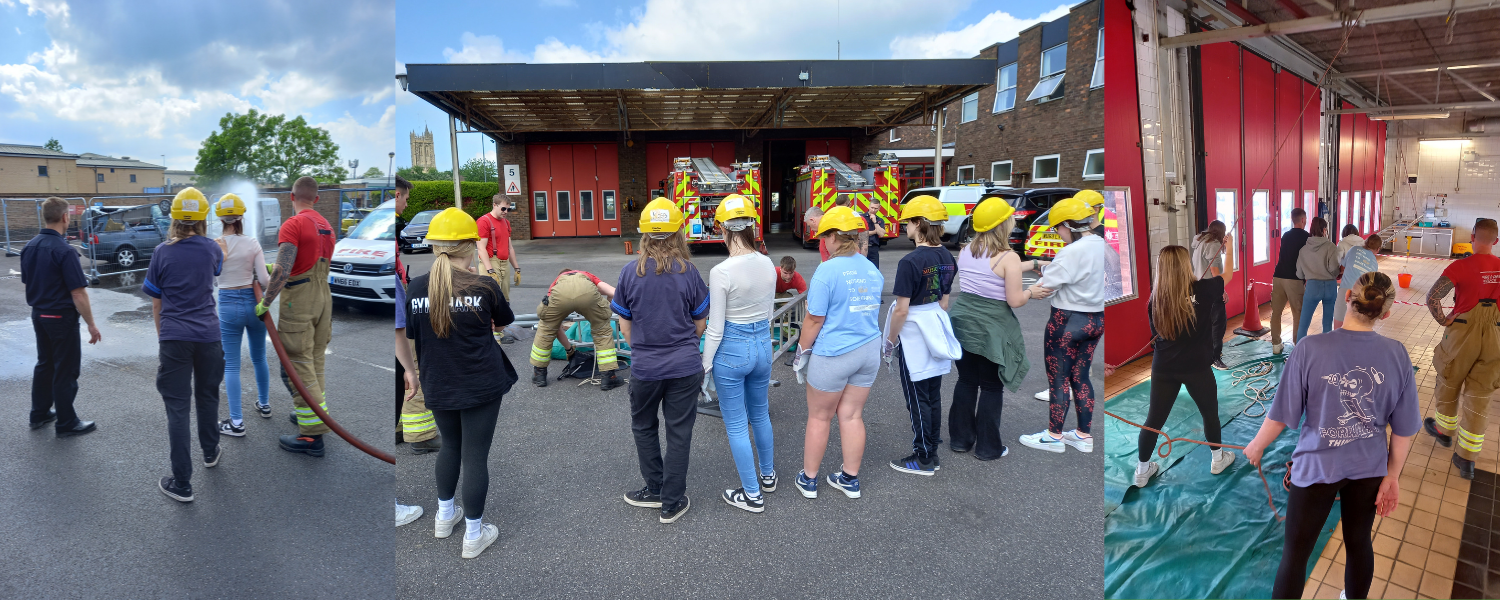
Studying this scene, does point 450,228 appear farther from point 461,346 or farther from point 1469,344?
point 1469,344

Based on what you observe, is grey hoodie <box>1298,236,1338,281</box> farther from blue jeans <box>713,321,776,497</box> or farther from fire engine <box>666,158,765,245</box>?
fire engine <box>666,158,765,245</box>

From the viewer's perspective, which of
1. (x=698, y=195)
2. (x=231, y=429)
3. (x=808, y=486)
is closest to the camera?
(x=231, y=429)

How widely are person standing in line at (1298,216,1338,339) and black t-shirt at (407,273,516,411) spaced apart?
2.52 meters

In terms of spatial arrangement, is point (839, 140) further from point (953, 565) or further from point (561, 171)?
point (953, 565)

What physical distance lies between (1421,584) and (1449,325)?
656 mm

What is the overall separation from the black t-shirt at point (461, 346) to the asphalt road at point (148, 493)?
6.0 inches

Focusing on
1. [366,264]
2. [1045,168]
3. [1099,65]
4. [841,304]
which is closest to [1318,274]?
[1099,65]

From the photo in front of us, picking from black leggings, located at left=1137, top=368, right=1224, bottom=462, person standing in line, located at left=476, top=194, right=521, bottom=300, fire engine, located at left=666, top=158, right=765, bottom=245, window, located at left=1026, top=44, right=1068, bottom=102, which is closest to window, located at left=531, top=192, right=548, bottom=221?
fire engine, located at left=666, top=158, right=765, bottom=245

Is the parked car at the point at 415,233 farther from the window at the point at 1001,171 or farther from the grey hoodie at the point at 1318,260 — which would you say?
the grey hoodie at the point at 1318,260

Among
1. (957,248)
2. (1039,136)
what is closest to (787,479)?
(1039,136)

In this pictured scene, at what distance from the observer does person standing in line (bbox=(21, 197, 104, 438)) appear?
1858 mm

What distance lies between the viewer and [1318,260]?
5.36ft

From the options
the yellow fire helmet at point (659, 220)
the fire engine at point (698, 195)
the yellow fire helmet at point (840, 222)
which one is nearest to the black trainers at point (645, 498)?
the yellow fire helmet at point (659, 220)

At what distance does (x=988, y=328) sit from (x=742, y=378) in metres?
1.40
